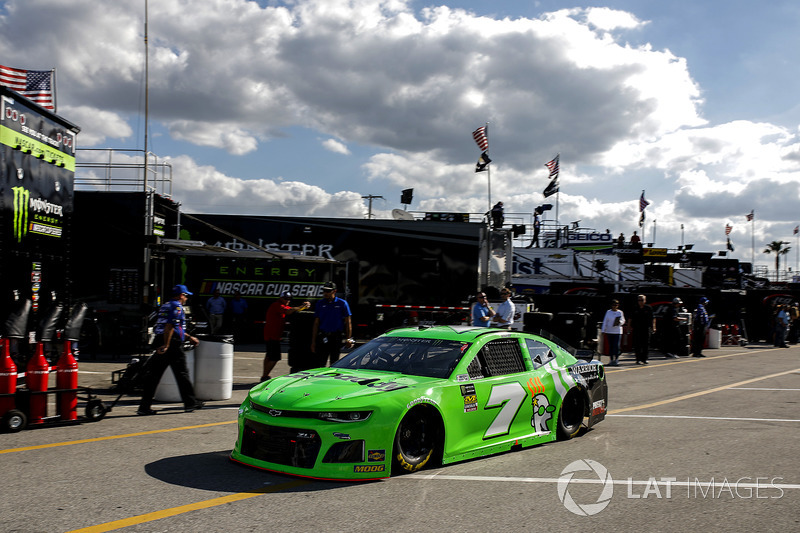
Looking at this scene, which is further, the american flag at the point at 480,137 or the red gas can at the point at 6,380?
the american flag at the point at 480,137

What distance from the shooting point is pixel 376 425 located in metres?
5.57

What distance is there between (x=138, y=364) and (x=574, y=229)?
4427cm

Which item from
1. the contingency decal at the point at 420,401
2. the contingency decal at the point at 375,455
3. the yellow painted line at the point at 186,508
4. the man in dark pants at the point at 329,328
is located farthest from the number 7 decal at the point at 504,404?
the man in dark pants at the point at 329,328

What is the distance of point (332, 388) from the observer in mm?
5980

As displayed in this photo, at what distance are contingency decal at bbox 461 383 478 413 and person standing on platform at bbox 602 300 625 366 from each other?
11278mm

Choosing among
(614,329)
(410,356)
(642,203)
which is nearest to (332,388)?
(410,356)

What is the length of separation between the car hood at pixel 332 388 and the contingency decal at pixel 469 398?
0.33 metres

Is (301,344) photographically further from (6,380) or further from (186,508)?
(186,508)

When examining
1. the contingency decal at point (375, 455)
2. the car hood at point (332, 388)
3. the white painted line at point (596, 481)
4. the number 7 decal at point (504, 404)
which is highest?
the car hood at point (332, 388)

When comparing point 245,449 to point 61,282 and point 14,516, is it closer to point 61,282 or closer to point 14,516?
point 14,516

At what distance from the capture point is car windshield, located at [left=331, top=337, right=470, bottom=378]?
21.6 ft

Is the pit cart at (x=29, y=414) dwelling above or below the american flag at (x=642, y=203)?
below

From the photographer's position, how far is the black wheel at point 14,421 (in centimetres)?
733

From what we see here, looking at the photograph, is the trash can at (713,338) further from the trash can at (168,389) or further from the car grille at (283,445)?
the car grille at (283,445)
